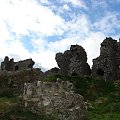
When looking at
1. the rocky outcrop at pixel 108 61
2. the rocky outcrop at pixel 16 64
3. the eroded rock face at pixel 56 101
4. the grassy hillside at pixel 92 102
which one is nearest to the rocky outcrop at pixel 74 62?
the rocky outcrop at pixel 108 61

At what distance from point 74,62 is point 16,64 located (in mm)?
13542

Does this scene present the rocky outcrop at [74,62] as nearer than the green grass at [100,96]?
No

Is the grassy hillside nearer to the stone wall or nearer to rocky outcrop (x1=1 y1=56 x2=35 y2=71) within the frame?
the stone wall

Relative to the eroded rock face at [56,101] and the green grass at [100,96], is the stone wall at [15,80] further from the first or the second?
the eroded rock face at [56,101]

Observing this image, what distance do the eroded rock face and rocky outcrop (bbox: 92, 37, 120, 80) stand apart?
43.7 metres

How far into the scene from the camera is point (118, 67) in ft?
207

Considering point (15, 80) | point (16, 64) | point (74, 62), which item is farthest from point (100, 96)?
point (16, 64)

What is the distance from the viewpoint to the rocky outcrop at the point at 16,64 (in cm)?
7044

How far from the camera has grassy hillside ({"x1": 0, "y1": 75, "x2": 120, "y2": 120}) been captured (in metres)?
18.2

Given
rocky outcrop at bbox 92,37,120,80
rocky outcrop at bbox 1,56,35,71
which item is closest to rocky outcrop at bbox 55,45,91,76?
rocky outcrop at bbox 92,37,120,80

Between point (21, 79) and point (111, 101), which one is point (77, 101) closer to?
point (111, 101)

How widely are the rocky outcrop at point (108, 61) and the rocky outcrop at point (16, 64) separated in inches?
507

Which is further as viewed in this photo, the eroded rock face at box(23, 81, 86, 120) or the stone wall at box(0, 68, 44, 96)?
the stone wall at box(0, 68, 44, 96)

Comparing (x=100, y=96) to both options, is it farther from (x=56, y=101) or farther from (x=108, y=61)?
(x=56, y=101)
